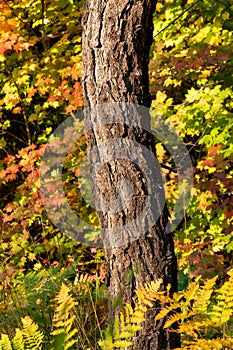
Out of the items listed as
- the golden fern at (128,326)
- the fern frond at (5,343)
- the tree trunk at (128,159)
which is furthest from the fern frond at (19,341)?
the tree trunk at (128,159)

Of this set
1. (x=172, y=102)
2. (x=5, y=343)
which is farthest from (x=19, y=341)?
(x=172, y=102)

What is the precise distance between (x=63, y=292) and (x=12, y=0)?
5251mm

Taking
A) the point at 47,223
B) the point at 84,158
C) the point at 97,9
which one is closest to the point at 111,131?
the point at 97,9

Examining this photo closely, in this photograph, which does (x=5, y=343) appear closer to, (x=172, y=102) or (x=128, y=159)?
(x=128, y=159)

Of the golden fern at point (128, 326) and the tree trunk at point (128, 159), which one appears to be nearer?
the golden fern at point (128, 326)

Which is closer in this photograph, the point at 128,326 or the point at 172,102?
the point at 128,326

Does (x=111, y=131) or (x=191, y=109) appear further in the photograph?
(x=191, y=109)

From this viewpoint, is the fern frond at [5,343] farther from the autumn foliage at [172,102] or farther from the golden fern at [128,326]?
the autumn foliage at [172,102]

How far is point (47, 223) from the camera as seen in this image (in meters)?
7.24

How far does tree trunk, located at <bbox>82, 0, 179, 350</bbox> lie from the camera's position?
2.61 m

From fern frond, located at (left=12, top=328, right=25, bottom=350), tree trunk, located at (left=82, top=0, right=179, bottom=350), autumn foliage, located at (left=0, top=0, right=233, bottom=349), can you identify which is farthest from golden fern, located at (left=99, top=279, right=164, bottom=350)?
autumn foliage, located at (left=0, top=0, right=233, bottom=349)

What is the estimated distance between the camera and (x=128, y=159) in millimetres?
2619

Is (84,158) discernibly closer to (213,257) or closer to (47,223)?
(47,223)

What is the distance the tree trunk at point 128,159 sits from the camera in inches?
103
